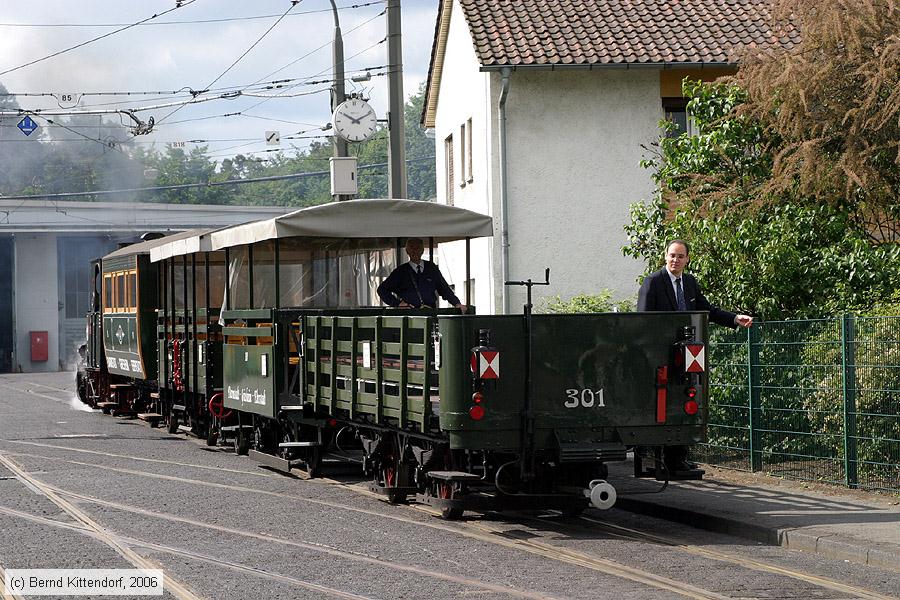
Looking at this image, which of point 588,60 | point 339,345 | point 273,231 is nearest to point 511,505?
point 339,345

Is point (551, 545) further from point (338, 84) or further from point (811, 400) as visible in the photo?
point (338, 84)

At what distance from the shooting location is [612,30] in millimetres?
27219

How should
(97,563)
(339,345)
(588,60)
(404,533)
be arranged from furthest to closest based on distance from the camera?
(588,60), (339,345), (404,533), (97,563)

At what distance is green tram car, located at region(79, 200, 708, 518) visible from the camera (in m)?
10.9

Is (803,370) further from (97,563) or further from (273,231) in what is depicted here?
(97,563)

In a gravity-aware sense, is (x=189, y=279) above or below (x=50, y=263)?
below

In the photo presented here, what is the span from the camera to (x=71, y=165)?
63281mm

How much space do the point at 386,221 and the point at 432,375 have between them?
421 centimetres

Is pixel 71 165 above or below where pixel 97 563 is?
above

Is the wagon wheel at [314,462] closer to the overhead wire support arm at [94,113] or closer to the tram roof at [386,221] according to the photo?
the tram roof at [386,221]

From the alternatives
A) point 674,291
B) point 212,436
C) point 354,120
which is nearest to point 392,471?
point 674,291

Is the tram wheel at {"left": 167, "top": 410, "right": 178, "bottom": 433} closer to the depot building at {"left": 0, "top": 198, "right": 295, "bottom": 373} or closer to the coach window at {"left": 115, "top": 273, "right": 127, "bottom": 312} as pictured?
the coach window at {"left": 115, "top": 273, "right": 127, "bottom": 312}

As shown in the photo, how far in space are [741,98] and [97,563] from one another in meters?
10.8

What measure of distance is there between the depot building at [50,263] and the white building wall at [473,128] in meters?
29.7
